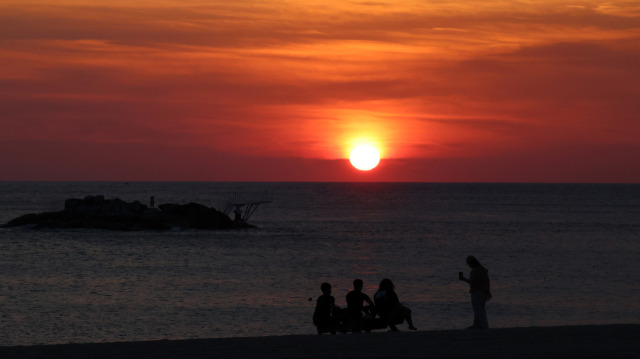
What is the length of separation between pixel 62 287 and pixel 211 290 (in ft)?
23.4

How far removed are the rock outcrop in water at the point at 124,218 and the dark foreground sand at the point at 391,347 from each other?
6850 centimetres

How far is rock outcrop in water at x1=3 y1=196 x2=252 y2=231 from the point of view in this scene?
82.2 m

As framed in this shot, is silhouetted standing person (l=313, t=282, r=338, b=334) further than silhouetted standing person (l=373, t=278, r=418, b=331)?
No

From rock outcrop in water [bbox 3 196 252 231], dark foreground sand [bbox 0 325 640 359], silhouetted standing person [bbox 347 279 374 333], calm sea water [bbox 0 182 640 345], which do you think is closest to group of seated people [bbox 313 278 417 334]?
silhouetted standing person [bbox 347 279 374 333]

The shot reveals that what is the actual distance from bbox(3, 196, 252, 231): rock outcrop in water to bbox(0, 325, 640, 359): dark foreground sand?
225 ft

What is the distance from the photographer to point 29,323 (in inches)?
1076

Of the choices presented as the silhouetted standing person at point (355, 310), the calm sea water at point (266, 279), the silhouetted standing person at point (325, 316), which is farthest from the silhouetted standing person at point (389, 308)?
the calm sea water at point (266, 279)

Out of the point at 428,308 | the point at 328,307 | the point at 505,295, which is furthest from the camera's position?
the point at 505,295

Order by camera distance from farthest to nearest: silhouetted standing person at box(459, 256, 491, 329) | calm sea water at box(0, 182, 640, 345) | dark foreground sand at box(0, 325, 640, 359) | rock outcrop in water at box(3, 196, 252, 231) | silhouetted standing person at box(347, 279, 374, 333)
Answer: rock outcrop in water at box(3, 196, 252, 231), calm sea water at box(0, 182, 640, 345), silhouetted standing person at box(459, 256, 491, 329), silhouetted standing person at box(347, 279, 374, 333), dark foreground sand at box(0, 325, 640, 359)

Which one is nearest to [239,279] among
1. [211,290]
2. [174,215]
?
[211,290]

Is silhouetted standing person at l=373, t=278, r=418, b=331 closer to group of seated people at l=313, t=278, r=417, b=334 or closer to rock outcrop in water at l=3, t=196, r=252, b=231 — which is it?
group of seated people at l=313, t=278, r=417, b=334

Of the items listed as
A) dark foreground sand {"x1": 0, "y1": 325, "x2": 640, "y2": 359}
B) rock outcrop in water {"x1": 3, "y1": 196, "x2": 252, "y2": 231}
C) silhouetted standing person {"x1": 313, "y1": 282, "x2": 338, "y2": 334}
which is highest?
rock outcrop in water {"x1": 3, "y1": 196, "x2": 252, "y2": 231}

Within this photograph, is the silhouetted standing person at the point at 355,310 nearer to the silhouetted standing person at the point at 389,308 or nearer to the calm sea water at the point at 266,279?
the silhouetted standing person at the point at 389,308

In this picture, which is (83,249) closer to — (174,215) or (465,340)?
(174,215)
